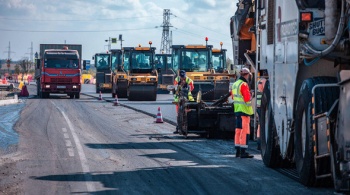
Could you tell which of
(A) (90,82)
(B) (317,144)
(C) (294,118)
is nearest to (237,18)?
(C) (294,118)

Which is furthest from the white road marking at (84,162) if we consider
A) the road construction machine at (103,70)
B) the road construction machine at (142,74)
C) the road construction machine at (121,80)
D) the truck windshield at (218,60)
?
the road construction machine at (103,70)

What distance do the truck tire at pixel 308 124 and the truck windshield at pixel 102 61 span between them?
48.6 metres

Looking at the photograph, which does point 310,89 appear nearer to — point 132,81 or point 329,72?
point 329,72

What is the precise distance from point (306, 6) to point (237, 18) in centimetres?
913

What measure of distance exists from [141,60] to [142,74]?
2.47 feet

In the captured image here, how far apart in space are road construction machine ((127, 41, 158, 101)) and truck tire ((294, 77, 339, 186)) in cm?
3315

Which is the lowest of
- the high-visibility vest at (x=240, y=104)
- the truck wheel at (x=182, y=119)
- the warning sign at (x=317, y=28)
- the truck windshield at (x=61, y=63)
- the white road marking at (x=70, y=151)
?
the white road marking at (x=70, y=151)

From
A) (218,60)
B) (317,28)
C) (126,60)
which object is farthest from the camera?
(126,60)

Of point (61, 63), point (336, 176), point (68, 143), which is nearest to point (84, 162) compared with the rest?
point (68, 143)

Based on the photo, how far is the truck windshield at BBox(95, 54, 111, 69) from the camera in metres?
59.6

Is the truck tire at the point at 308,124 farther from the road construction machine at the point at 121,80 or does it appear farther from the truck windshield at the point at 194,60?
the road construction machine at the point at 121,80

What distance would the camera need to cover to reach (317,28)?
10500 millimetres

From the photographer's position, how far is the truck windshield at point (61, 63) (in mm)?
46906

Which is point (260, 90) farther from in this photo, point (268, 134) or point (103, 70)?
point (103, 70)
